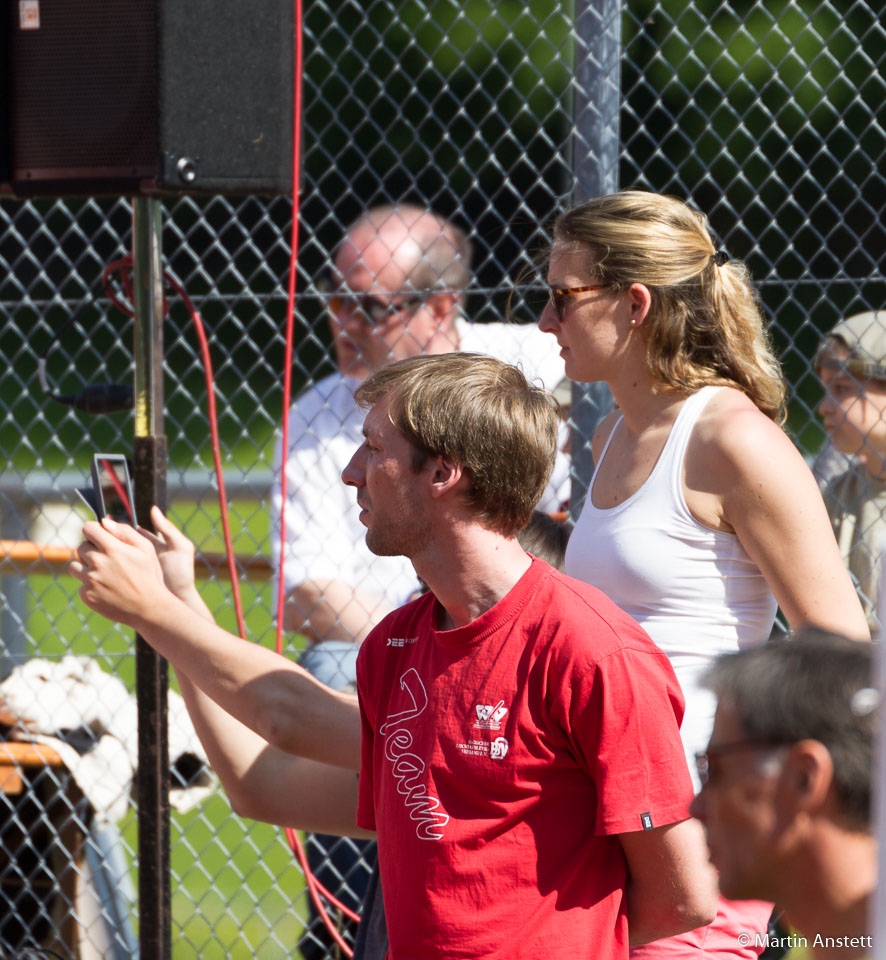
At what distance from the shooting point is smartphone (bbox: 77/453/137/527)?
89.3 inches

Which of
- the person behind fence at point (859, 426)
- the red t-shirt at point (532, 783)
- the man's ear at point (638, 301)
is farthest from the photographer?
the person behind fence at point (859, 426)

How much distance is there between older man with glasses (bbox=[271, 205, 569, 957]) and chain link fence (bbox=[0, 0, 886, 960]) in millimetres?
113

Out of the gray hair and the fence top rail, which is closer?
the gray hair

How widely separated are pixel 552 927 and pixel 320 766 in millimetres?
632

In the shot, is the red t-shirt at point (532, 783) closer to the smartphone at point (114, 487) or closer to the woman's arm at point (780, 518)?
the woman's arm at point (780, 518)

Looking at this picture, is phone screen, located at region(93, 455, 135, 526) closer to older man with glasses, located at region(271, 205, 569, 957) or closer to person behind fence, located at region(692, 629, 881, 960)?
older man with glasses, located at region(271, 205, 569, 957)

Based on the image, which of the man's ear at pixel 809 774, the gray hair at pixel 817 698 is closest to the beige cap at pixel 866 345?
the gray hair at pixel 817 698

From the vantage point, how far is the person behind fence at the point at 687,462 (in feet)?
5.99

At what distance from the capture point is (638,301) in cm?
208

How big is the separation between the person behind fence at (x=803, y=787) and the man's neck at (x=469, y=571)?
19.9 inches

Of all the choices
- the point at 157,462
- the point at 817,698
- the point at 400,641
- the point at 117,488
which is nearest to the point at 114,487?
the point at 117,488

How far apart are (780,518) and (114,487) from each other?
1.29 metres

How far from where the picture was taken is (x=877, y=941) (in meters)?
0.78

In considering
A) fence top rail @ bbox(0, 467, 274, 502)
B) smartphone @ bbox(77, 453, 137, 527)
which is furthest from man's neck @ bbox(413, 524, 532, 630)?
fence top rail @ bbox(0, 467, 274, 502)
